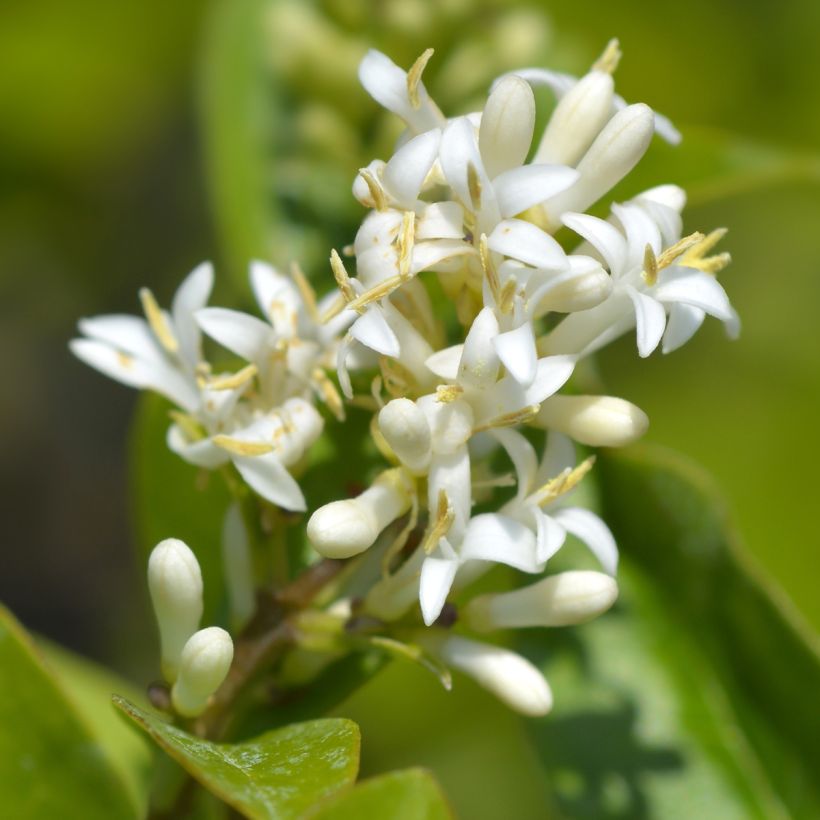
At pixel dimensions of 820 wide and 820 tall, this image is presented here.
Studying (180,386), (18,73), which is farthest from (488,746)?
(18,73)

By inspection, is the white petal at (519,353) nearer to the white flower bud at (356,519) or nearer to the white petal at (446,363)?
the white petal at (446,363)

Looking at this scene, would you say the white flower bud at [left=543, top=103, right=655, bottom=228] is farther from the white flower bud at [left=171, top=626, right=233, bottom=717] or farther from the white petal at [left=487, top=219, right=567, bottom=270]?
the white flower bud at [left=171, top=626, right=233, bottom=717]

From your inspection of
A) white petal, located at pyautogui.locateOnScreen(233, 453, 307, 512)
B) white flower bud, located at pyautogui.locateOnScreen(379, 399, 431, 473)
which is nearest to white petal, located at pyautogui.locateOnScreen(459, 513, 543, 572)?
white flower bud, located at pyautogui.locateOnScreen(379, 399, 431, 473)

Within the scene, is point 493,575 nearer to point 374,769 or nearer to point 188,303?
point 188,303

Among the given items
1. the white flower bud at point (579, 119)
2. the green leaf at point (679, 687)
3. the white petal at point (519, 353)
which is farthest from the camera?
the green leaf at point (679, 687)

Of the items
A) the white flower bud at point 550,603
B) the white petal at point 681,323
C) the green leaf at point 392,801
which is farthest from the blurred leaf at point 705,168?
the green leaf at point 392,801
